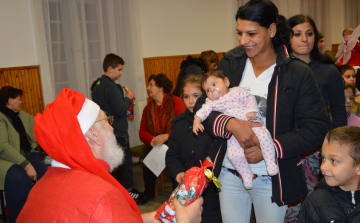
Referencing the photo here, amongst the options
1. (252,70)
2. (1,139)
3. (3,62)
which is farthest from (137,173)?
(252,70)

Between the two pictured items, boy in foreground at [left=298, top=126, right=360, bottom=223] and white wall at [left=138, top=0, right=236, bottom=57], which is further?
white wall at [left=138, top=0, right=236, bottom=57]

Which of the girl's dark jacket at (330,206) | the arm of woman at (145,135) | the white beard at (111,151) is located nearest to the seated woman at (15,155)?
the arm of woman at (145,135)

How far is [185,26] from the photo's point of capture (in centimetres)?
676

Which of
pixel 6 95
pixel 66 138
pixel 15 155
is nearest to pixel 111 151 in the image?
pixel 66 138

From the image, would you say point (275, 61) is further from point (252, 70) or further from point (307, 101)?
point (307, 101)

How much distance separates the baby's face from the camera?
75.5 inches

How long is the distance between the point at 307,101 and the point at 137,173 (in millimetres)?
4083

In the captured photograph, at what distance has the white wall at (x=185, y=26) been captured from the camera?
6.08m

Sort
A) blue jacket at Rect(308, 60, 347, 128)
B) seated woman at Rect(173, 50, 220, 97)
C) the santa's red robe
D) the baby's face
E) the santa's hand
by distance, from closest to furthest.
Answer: the santa's red robe
the santa's hand
the baby's face
blue jacket at Rect(308, 60, 347, 128)
seated woman at Rect(173, 50, 220, 97)

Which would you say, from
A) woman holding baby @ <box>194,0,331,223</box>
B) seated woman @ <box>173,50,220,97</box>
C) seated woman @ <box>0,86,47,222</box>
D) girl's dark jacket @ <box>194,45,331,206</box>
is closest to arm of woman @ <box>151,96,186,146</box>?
seated woman @ <box>173,50,220,97</box>

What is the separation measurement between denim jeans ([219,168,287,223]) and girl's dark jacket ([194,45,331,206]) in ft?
0.22

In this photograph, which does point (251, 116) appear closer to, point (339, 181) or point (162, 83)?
point (339, 181)

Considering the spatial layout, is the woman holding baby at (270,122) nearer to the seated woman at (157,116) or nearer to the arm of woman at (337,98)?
Answer: the arm of woman at (337,98)

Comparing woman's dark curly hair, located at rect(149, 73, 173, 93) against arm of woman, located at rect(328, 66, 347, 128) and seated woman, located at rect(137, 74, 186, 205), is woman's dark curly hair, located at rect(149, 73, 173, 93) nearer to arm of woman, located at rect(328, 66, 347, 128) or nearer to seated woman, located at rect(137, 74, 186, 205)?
seated woman, located at rect(137, 74, 186, 205)
